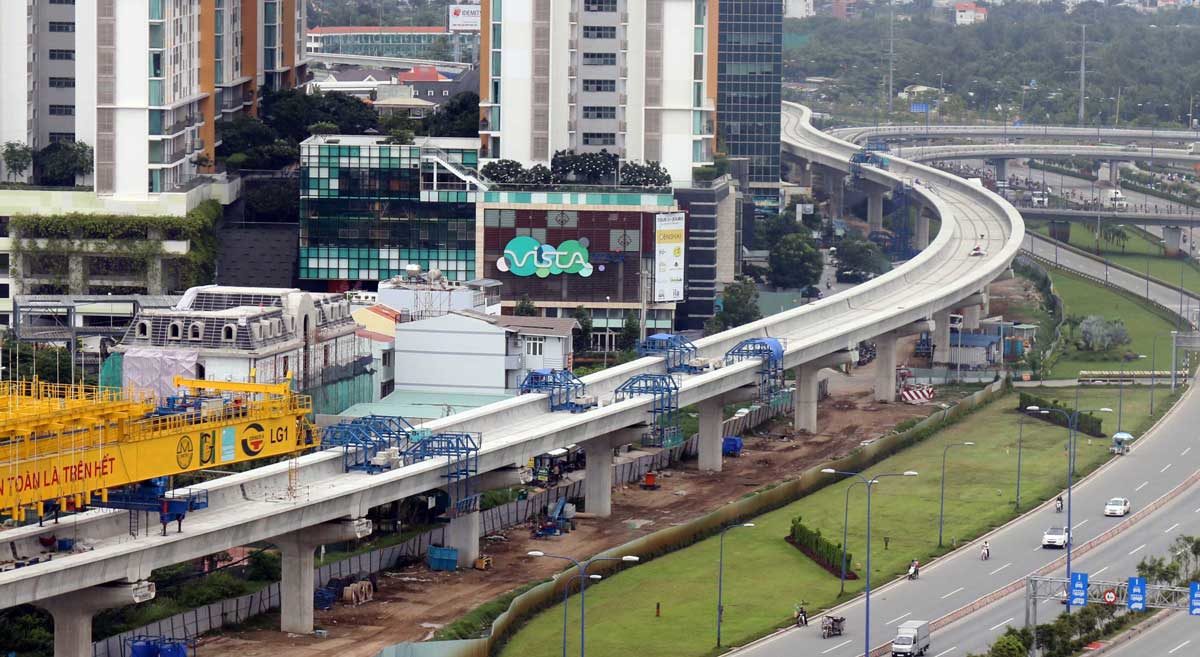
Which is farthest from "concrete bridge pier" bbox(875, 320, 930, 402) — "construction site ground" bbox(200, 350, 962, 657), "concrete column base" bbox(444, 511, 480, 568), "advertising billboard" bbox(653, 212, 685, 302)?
"concrete column base" bbox(444, 511, 480, 568)

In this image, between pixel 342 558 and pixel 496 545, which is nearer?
pixel 342 558

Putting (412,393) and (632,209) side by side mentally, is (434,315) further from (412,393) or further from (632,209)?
(632,209)

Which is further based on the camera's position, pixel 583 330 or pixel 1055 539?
pixel 583 330

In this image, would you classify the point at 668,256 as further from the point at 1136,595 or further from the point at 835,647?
the point at 1136,595

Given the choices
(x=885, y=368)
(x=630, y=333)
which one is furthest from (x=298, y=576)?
(x=885, y=368)

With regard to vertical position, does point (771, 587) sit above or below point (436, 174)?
below

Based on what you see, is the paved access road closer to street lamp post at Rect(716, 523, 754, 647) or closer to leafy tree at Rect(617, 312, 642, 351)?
street lamp post at Rect(716, 523, 754, 647)

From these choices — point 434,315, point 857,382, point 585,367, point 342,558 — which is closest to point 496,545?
point 342,558

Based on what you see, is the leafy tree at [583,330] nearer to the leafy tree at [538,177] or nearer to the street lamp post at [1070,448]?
the leafy tree at [538,177]
